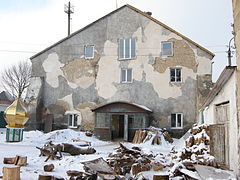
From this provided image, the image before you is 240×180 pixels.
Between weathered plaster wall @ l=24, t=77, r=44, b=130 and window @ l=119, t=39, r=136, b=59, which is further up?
window @ l=119, t=39, r=136, b=59

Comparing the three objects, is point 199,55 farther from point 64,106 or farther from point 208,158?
point 208,158

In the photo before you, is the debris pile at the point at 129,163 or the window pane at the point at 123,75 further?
the window pane at the point at 123,75

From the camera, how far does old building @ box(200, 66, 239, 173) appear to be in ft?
21.6

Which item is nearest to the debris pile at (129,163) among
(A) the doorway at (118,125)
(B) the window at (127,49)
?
(B) the window at (127,49)

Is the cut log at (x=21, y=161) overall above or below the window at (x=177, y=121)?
below

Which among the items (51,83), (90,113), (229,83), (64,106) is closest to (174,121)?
(90,113)

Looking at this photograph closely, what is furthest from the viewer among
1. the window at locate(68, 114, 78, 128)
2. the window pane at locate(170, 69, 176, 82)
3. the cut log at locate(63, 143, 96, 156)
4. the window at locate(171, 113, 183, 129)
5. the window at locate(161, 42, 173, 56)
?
the window at locate(68, 114, 78, 128)

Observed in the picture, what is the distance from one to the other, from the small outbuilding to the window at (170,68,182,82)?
3.16 meters

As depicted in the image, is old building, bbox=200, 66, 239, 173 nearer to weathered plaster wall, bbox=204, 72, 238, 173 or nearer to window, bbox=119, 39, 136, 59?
weathered plaster wall, bbox=204, 72, 238, 173

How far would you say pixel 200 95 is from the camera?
1958 cm

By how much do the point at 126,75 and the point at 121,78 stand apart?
49cm

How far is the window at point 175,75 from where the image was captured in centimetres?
2064

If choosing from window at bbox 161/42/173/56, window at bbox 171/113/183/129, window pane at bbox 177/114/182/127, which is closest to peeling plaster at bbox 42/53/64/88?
window at bbox 161/42/173/56

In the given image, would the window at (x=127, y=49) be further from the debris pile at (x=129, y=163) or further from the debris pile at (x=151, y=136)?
the debris pile at (x=129, y=163)
